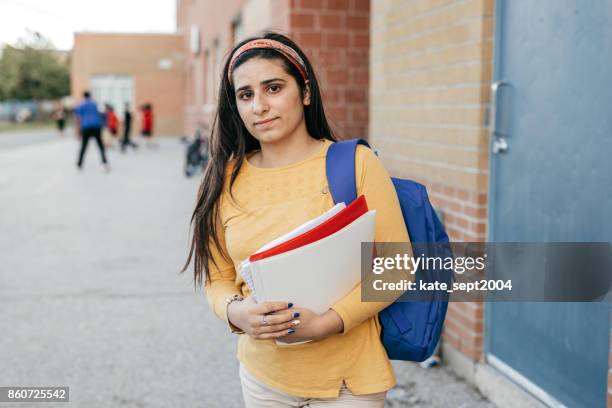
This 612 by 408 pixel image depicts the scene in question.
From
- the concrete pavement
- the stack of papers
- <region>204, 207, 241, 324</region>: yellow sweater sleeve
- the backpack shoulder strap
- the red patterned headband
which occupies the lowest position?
the concrete pavement

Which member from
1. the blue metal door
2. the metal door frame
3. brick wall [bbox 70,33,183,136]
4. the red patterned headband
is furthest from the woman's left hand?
brick wall [bbox 70,33,183,136]

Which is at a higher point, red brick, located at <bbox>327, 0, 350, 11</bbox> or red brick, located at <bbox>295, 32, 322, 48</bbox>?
red brick, located at <bbox>327, 0, 350, 11</bbox>

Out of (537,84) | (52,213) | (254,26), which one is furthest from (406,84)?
(52,213)

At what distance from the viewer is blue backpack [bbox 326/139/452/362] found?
6.63 ft

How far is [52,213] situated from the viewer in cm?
1035

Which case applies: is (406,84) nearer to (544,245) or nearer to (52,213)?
(544,245)

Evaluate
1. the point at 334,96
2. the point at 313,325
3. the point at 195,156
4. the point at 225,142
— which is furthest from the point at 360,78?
the point at 195,156

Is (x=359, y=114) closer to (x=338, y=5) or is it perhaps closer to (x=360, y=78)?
(x=360, y=78)

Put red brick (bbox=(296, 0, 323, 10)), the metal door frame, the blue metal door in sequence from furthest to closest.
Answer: red brick (bbox=(296, 0, 323, 10)) < the metal door frame < the blue metal door

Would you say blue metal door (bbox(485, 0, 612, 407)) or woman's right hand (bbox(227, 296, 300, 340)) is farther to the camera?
blue metal door (bbox(485, 0, 612, 407))

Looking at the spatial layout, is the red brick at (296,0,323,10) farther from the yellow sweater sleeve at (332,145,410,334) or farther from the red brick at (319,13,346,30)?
the yellow sweater sleeve at (332,145,410,334)

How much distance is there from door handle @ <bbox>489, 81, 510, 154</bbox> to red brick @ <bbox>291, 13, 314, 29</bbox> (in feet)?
11.0

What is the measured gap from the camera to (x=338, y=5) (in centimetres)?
681

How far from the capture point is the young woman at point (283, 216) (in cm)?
201
